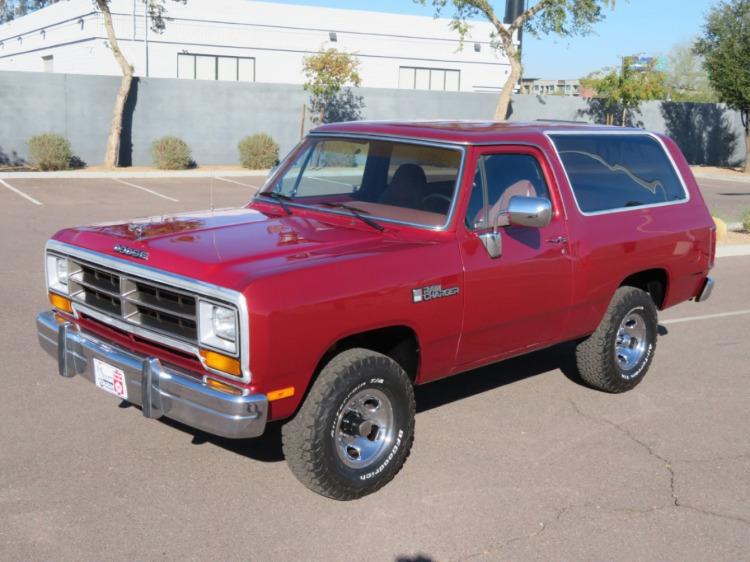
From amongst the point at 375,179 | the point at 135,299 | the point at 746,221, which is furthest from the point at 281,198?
the point at 746,221

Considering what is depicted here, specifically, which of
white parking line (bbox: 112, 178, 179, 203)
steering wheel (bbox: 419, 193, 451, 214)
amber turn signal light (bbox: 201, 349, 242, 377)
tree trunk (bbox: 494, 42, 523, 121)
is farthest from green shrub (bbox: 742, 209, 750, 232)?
tree trunk (bbox: 494, 42, 523, 121)

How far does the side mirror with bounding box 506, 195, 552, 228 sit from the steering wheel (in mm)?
382

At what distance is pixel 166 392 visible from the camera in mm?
4469

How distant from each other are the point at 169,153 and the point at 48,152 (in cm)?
334

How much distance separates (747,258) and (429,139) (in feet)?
31.7

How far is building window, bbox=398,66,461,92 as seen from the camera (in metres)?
40.0

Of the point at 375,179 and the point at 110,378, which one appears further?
the point at 375,179

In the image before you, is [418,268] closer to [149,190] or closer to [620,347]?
[620,347]

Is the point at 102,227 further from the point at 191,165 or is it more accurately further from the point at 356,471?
the point at 191,165

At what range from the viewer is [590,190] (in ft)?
20.6

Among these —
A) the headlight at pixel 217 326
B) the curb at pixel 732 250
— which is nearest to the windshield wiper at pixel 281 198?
the headlight at pixel 217 326

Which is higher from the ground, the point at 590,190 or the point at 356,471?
the point at 590,190

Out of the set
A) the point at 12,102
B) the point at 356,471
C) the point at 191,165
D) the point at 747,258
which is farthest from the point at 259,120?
the point at 356,471

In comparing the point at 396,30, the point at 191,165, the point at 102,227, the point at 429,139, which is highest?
the point at 396,30
